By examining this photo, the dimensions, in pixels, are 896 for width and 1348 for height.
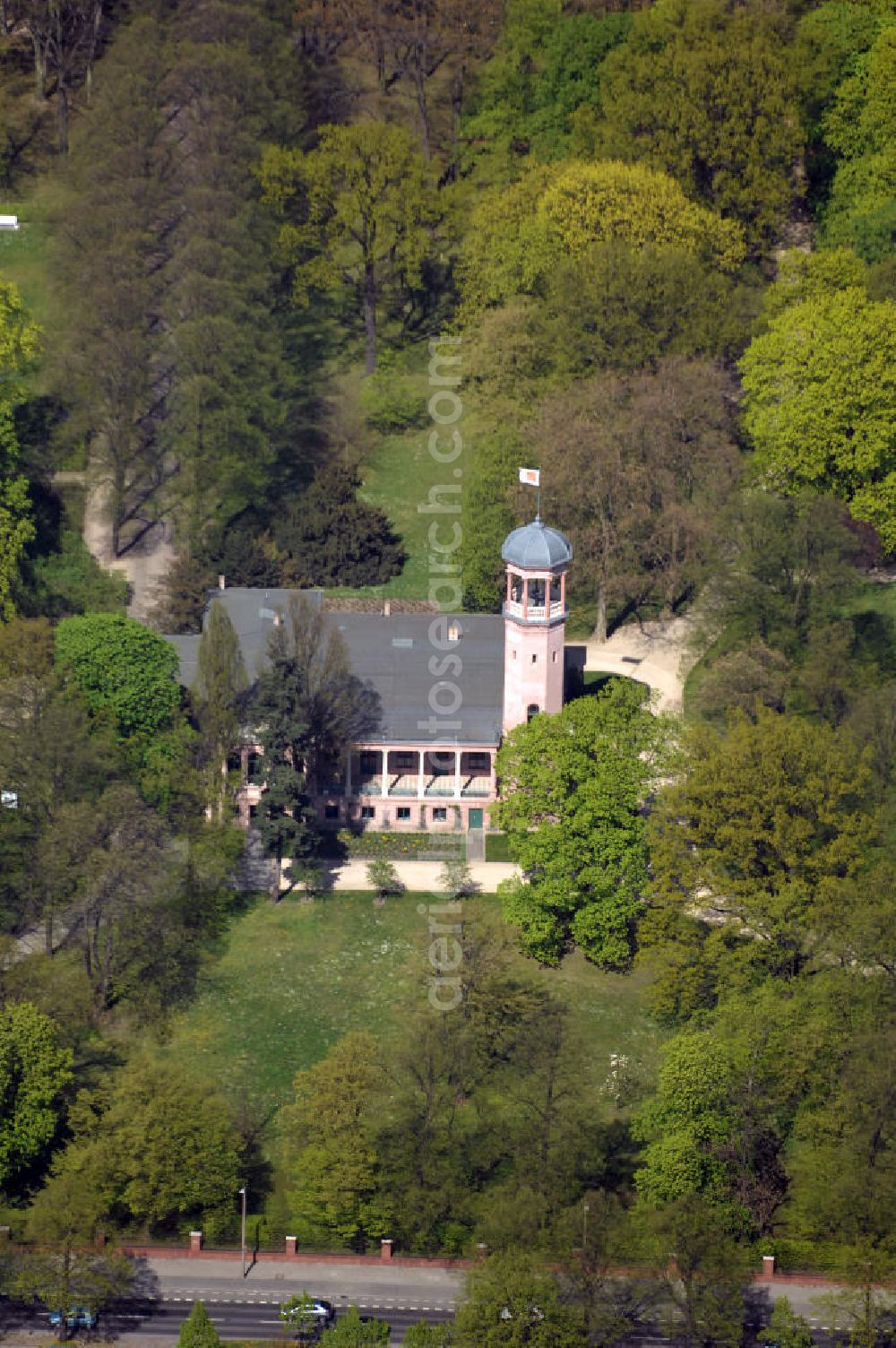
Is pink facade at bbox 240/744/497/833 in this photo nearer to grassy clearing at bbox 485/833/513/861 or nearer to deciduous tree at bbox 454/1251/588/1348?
grassy clearing at bbox 485/833/513/861

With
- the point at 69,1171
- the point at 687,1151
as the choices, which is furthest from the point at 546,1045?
the point at 69,1171

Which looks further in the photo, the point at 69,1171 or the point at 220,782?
the point at 220,782

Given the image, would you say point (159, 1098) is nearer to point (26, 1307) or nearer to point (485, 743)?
point (26, 1307)

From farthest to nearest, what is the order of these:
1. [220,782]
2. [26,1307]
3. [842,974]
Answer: [220,782] < [842,974] < [26,1307]

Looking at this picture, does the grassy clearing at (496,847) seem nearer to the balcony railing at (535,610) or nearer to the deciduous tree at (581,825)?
the deciduous tree at (581,825)

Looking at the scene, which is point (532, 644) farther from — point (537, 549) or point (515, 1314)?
point (515, 1314)

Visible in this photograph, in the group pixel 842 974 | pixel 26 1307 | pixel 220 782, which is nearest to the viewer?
pixel 26 1307
